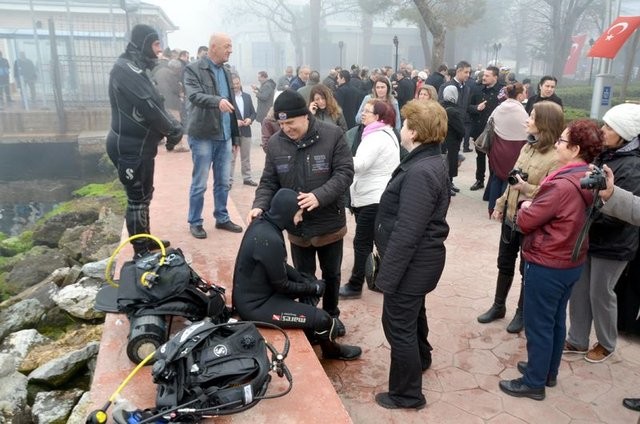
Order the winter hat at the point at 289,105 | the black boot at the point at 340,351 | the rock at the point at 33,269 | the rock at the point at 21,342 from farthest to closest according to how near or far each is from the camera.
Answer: the rock at the point at 33,269 < the rock at the point at 21,342 < the black boot at the point at 340,351 < the winter hat at the point at 289,105

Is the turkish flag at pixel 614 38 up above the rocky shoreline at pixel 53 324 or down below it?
above

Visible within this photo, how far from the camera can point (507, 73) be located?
11.4 meters

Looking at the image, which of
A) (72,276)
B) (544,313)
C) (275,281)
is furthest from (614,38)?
(72,276)

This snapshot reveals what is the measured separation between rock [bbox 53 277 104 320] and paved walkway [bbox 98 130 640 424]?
91 cm

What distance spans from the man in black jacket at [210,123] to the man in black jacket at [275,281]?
185 cm

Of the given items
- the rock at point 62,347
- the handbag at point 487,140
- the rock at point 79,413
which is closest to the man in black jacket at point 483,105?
the handbag at point 487,140

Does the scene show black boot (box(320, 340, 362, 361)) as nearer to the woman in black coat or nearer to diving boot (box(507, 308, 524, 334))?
the woman in black coat

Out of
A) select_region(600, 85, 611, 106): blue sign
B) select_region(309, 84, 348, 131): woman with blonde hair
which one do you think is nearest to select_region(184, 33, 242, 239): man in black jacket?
select_region(309, 84, 348, 131): woman with blonde hair

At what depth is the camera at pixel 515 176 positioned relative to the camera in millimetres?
3615

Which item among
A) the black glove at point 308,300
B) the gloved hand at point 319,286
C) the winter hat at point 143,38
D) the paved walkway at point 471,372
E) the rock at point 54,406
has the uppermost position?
the winter hat at point 143,38

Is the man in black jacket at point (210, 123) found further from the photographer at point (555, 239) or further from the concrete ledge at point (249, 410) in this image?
the photographer at point (555, 239)

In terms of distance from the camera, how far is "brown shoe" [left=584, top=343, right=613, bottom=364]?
384 cm

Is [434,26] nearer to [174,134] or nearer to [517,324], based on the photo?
[174,134]

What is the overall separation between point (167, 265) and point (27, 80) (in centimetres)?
1612
